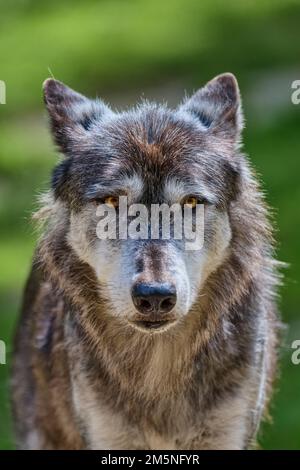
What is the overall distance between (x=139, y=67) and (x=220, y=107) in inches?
389

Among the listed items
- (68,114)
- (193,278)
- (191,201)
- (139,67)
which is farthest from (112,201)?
(139,67)

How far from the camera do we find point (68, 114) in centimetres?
696

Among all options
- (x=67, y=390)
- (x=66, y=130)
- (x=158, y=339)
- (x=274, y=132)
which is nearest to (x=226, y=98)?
(x=66, y=130)

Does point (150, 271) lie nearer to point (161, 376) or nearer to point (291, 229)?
point (161, 376)

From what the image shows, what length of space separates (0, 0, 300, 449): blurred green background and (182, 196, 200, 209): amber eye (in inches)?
237

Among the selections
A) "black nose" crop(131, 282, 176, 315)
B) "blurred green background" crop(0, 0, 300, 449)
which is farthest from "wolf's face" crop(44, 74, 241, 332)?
"blurred green background" crop(0, 0, 300, 449)

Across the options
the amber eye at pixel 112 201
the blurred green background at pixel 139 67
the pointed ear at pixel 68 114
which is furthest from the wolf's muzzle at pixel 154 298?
the blurred green background at pixel 139 67

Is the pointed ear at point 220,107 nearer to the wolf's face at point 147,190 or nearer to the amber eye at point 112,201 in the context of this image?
the wolf's face at point 147,190

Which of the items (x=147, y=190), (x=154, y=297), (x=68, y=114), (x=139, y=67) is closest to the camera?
(x=154, y=297)

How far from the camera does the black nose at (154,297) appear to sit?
6055mm

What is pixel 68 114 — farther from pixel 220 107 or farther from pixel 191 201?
pixel 191 201

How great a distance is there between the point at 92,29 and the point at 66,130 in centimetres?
1126

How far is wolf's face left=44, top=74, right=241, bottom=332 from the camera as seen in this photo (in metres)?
6.20

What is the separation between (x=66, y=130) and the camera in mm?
6895
